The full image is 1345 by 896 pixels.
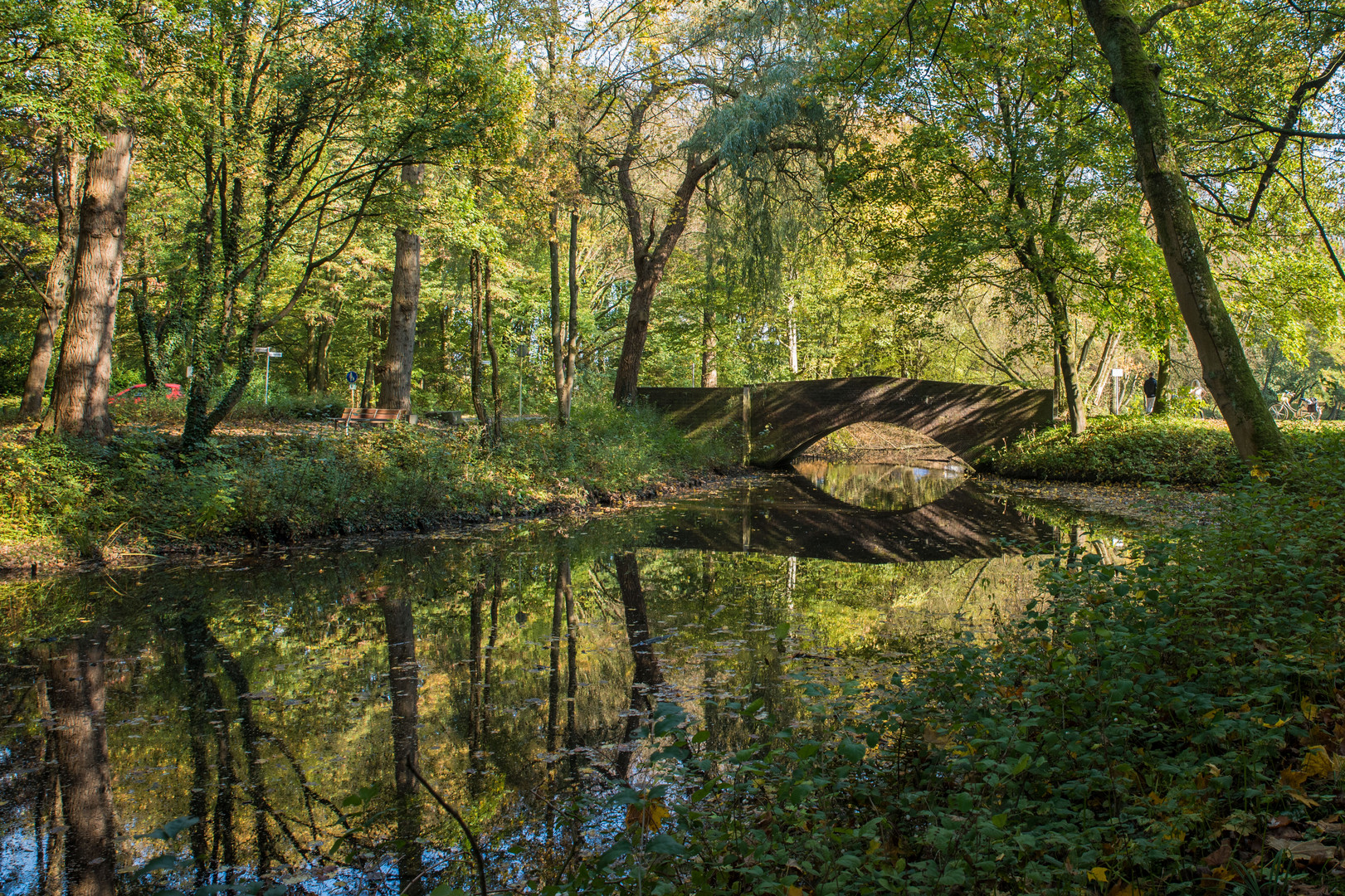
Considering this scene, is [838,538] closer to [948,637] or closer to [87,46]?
[948,637]

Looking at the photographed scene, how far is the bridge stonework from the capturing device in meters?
18.9

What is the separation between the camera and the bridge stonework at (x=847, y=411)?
18.9m

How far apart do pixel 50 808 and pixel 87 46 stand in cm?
697

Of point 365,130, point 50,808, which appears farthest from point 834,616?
point 365,130

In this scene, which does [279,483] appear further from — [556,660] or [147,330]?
[147,330]

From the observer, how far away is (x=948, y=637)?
5.12 metres

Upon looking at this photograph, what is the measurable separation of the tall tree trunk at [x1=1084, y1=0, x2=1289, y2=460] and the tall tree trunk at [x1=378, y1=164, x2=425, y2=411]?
11056 millimetres

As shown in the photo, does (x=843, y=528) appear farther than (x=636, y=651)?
Yes

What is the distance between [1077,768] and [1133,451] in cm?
1538

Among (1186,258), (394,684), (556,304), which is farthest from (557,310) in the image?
(1186,258)

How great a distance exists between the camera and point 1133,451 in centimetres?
1592

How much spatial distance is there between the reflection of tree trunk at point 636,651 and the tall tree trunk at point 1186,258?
370cm

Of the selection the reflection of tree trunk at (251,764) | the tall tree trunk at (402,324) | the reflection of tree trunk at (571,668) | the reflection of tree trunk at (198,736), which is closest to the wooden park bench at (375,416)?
the tall tree trunk at (402,324)

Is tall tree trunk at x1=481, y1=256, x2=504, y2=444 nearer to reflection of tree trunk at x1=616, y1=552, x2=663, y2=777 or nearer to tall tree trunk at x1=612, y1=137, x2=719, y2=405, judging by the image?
tall tree trunk at x1=612, y1=137, x2=719, y2=405
